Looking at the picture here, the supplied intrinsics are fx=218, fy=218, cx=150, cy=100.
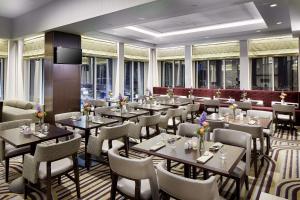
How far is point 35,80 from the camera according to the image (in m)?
8.30

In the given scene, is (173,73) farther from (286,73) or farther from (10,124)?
(10,124)

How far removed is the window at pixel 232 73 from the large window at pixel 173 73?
2.09 metres

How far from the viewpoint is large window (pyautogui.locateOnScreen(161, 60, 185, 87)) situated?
10.8m

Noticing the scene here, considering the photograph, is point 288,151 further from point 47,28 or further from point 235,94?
point 47,28

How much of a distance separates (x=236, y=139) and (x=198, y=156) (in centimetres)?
95

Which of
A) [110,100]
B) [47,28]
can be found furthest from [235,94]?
[47,28]

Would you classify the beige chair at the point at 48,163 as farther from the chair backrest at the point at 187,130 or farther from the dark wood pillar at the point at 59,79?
the dark wood pillar at the point at 59,79

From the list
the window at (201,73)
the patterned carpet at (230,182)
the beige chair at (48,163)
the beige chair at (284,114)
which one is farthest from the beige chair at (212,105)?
the beige chair at (48,163)

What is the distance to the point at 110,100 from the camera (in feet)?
26.2

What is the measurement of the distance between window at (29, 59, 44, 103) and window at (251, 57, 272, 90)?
8307 millimetres

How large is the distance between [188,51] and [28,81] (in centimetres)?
679

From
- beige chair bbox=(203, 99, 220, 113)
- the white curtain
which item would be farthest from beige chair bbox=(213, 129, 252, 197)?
the white curtain

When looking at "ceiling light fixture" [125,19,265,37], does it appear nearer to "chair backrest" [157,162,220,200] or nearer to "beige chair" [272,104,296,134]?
"beige chair" [272,104,296,134]

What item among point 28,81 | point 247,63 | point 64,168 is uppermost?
point 247,63
